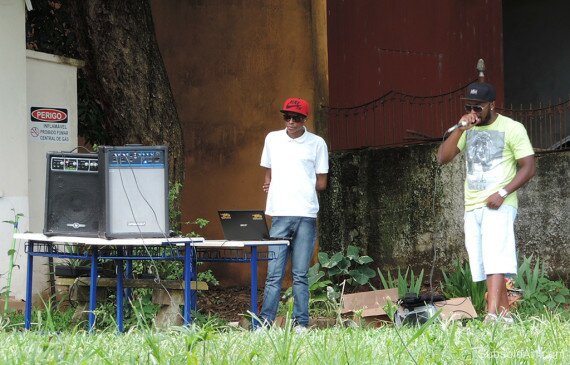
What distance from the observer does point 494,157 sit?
7906 mm

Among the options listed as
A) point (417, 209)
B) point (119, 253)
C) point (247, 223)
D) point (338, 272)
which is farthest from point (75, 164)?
point (417, 209)

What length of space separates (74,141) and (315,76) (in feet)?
9.70

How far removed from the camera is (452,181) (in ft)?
36.6

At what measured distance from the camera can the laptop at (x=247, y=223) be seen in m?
8.75

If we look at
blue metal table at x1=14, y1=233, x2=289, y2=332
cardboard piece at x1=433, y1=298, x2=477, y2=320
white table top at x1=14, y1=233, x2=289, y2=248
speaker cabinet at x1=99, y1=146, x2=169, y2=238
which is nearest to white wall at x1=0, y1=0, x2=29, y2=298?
blue metal table at x1=14, y1=233, x2=289, y2=332

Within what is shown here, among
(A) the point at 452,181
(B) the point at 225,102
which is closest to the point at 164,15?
(B) the point at 225,102

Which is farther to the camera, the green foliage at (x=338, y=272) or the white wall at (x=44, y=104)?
the green foliage at (x=338, y=272)

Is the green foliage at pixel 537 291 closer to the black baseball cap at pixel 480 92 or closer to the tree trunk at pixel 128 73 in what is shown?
the black baseball cap at pixel 480 92

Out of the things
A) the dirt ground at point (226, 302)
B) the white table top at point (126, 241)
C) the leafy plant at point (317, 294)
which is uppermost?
the white table top at point (126, 241)

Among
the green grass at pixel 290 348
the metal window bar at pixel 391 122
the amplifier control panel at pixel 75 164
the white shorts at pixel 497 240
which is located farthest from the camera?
the metal window bar at pixel 391 122

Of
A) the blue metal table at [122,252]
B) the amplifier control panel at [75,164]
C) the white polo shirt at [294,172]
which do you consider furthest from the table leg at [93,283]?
the white polo shirt at [294,172]

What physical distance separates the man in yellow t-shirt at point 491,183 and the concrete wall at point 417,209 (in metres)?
2.55

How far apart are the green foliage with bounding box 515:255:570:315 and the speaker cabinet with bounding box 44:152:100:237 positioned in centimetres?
381

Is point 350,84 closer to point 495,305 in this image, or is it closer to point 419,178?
point 419,178
